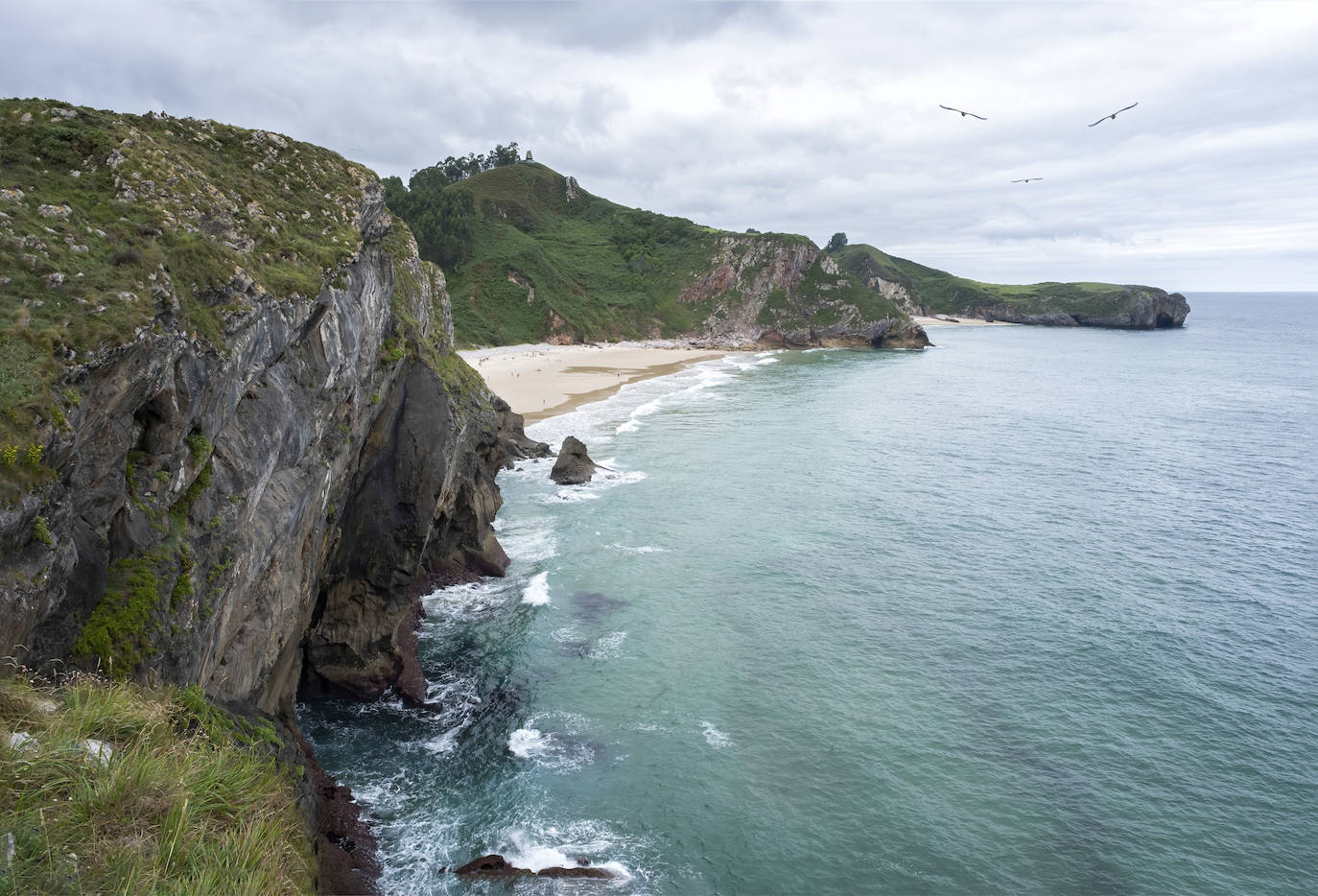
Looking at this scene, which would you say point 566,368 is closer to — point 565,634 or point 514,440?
point 514,440

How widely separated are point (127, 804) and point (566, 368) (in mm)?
87706

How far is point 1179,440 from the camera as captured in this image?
56.5m

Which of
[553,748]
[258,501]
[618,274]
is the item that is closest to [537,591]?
[553,748]

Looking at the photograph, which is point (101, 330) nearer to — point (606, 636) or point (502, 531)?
point (606, 636)

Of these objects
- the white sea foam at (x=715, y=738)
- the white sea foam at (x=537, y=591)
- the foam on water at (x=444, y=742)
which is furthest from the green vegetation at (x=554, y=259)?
the white sea foam at (x=715, y=738)

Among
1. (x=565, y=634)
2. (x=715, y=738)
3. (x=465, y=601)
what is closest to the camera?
(x=715, y=738)

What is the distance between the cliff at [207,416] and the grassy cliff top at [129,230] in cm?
5

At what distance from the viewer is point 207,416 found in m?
13.9

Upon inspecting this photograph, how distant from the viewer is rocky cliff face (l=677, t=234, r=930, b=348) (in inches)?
5517

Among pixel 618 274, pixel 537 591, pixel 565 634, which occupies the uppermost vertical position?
pixel 618 274

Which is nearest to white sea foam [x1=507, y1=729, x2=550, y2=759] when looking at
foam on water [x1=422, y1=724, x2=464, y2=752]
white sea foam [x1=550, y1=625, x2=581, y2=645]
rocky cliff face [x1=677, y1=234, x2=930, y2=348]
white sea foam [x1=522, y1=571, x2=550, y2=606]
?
foam on water [x1=422, y1=724, x2=464, y2=752]

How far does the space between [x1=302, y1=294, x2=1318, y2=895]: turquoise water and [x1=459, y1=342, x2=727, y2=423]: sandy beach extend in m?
24.6

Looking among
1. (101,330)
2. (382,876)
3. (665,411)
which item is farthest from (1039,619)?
(665,411)

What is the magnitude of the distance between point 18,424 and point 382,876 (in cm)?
1120
